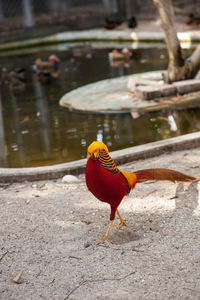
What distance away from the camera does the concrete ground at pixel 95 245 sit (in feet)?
10.2

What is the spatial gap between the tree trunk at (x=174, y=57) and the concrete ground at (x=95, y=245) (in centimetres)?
403

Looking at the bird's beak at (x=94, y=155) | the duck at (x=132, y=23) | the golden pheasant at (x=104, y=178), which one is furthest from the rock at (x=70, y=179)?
the duck at (x=132, y=23)

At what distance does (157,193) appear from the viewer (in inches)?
174

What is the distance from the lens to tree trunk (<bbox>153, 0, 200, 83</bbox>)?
8.34 m

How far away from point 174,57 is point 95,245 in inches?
220

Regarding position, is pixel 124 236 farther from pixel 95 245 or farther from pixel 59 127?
pixel 59 127

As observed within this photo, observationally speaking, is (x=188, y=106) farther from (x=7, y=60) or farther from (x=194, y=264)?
(x=7, y=60)

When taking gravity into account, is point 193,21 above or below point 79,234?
above

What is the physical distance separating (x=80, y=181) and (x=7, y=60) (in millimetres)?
12745

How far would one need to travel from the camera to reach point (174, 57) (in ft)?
28.1

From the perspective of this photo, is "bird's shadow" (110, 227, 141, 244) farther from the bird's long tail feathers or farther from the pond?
the pond

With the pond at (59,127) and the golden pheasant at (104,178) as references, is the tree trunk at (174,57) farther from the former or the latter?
the golden pheasant at (104,178)

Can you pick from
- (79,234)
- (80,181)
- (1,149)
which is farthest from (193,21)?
(79,234)

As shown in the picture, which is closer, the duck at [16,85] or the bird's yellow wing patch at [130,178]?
the bird's yellow wing patch at [130,178]
